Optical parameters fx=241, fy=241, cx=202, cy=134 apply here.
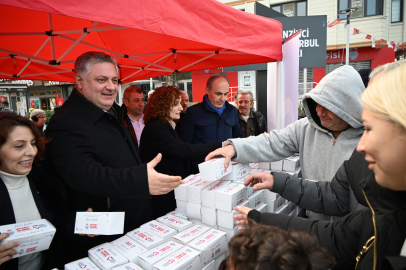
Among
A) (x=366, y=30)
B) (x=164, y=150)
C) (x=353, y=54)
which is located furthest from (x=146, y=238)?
(x=366, y=30)

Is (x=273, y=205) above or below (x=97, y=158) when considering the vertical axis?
below

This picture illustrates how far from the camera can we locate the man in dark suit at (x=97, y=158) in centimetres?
149

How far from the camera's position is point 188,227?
1.71 m

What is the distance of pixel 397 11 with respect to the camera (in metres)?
13.3

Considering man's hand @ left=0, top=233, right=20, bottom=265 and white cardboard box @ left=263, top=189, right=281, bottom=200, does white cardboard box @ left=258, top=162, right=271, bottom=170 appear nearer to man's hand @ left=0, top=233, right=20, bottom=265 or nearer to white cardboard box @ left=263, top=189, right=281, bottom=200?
white cardboard box @ left=263, top=189, right=281, bottom=200

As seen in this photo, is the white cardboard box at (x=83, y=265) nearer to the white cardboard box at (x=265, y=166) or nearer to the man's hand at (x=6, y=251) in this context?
the man's hand at (x=6, y=251)

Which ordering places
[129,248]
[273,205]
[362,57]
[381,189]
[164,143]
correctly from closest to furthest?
[381,189], [129,248], [273,205], [164,143], [362,57]

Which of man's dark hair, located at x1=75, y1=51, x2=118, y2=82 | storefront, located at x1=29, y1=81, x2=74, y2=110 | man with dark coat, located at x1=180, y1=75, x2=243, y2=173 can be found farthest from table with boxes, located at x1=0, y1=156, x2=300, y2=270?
storefront, located at x1=29, y1=81, x2=74, y2=110

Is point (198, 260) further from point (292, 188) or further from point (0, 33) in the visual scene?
point (0, 33)

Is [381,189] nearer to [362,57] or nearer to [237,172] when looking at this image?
[237,172]

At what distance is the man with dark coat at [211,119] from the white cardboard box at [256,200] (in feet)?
4.53

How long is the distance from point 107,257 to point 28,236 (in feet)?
1.37

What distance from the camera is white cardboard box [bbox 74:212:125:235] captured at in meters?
1.34

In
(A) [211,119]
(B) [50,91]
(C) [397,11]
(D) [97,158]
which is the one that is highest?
A: (C) [397,11]
